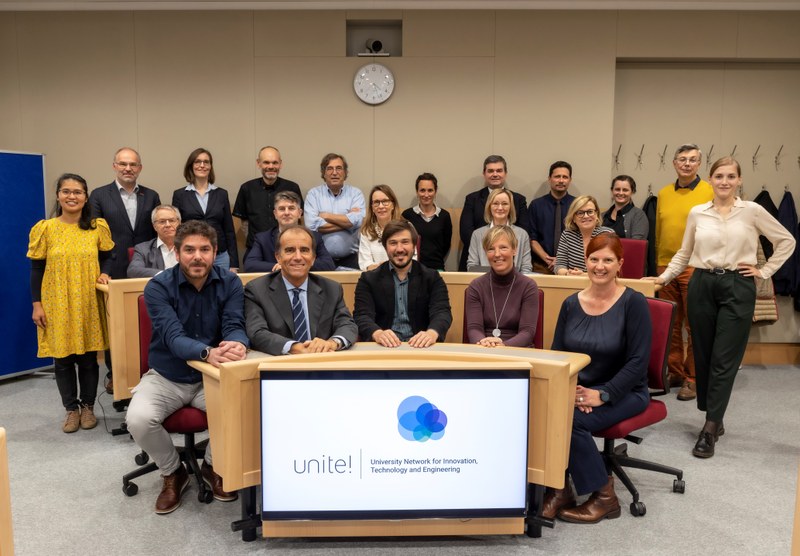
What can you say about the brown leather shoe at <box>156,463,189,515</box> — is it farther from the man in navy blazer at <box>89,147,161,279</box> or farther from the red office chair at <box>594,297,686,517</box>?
the man in navy blazer at <box>89,147,161,279</box>

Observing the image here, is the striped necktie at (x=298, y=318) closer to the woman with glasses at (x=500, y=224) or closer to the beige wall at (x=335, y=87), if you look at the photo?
the woman with glasses at (x=500, y=224)

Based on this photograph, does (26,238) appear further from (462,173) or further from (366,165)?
(462,173)

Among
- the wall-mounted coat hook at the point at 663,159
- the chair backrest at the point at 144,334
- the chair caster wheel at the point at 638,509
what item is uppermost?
the wall-mounted coat hook at the point at 663,159

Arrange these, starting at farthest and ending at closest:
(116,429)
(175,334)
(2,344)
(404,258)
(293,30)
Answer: (293,30)
(2,344)
(116,429)
(404,258)
(175,334)

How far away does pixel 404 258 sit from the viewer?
363 cm

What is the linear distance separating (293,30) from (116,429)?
146 inches

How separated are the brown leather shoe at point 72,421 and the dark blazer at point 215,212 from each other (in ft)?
5.21

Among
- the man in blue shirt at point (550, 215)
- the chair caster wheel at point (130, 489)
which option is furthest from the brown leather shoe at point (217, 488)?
the man in blue shirt at point (550, 215)

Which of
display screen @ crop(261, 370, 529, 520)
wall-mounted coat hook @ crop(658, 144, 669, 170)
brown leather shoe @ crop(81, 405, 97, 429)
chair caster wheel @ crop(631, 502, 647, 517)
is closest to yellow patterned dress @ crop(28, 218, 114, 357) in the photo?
brown leather shoe @ crop(81, 405, 97, 429)

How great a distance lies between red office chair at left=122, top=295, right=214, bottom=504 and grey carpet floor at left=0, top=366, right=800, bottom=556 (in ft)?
0.23

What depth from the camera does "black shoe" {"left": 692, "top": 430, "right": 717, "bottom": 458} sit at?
13.0 ft

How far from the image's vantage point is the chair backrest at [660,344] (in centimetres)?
338

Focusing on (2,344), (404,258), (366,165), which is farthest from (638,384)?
(2,344)

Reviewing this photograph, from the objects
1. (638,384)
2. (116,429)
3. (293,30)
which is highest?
(293,30)
